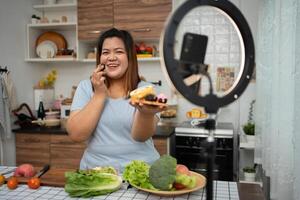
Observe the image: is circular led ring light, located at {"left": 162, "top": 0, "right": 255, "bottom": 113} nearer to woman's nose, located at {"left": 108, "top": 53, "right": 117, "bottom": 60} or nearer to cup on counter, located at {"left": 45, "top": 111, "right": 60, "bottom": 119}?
woman's nose, located at {"left": 108, "top": 53, "right": 117, "bottom": 60}

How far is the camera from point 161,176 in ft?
2.87

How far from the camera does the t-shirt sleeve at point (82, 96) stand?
1.24 metres

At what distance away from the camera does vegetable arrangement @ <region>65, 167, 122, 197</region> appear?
2.96 ft

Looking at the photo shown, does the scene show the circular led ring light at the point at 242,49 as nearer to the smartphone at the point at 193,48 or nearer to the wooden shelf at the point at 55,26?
the smartphone at the point at 193,48

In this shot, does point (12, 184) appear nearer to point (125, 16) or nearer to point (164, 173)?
point (164, 173)

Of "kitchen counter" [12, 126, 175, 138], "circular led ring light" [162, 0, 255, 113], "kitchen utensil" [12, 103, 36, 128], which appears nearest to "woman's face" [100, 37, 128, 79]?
"circular led ring light" [162, 0, 255, 113]

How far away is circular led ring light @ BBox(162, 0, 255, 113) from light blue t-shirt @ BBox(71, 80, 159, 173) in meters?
0.72

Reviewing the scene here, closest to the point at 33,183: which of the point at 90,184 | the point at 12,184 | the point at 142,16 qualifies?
the point at 12,184

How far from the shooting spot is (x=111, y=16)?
2719mm

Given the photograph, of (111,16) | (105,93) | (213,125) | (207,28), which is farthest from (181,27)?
(111,16)

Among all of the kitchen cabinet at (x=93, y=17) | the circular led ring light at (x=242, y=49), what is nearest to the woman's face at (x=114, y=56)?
the circular led ring light at (x=242, y=49)

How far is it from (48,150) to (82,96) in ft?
5.23

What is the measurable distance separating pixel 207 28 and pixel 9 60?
104 inches

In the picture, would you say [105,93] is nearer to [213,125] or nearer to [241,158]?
[213,125]
